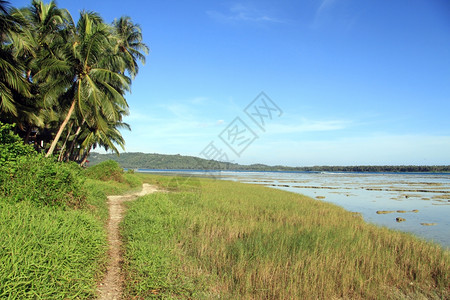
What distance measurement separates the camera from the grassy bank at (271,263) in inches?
161

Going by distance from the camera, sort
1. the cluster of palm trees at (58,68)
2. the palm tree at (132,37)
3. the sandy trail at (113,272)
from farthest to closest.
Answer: the palm tree at (132,37), the cluster of palm trees at (58,68), the sandy trail at (113,272)

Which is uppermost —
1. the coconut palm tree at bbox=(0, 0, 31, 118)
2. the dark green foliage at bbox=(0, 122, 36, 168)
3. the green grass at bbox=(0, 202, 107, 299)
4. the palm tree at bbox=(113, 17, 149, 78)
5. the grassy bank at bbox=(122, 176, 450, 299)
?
the palm tree at bbox=(113, 17, 149, 78)

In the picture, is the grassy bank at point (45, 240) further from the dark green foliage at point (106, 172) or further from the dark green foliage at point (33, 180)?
the dark green foliage at point (106, 172)

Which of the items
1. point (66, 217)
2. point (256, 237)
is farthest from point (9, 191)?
point (256, 237)

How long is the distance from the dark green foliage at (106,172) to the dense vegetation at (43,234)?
10107mm

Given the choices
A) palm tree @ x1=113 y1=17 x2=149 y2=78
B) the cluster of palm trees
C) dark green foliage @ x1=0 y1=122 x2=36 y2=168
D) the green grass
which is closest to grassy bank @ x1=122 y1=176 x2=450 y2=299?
the green grass

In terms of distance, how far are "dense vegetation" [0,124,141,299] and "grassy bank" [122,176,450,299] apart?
0.68m

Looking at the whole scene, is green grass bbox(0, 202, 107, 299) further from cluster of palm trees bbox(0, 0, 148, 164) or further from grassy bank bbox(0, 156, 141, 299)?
cluster of palm trees bbox(0, 0, 148, 164)

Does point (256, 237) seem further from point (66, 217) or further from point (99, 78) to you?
point (99, 78)

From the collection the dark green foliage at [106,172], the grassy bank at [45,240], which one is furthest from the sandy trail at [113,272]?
the dark green foliage at [106,172]

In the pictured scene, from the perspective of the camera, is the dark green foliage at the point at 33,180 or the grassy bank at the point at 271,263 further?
the dark green foliage at the point at 33,180

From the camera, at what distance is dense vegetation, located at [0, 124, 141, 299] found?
10.1 ft

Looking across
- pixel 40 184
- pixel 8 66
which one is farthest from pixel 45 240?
pixel 8 66

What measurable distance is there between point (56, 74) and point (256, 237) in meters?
12.4
